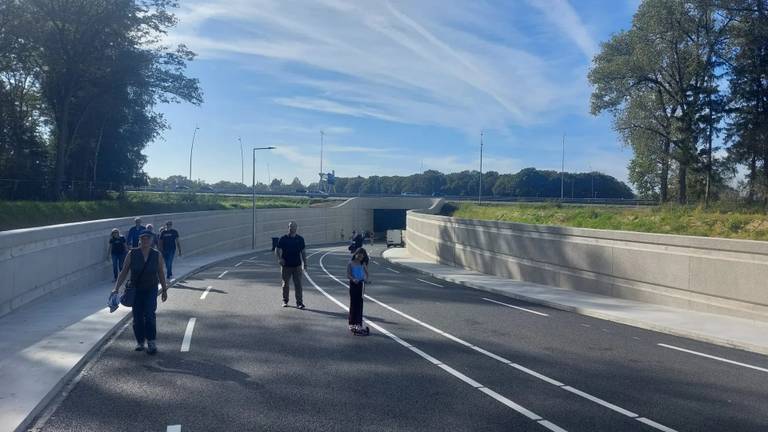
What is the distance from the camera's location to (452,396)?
7.58 m

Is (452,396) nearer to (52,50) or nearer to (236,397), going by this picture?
(236,397)

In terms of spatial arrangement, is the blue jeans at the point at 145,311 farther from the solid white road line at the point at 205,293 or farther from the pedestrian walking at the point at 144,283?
the solid white road line at the point at 205,293

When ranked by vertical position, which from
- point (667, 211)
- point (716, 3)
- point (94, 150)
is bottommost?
point (667, 211)

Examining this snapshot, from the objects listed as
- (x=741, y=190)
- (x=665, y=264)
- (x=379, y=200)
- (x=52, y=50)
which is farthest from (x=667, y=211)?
(x=379, y=200)

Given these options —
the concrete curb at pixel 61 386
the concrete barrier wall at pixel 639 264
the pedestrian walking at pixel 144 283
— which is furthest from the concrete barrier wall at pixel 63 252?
the concrete barrier wall at pixel 639 264

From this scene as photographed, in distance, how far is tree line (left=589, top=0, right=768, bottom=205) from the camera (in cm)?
3012

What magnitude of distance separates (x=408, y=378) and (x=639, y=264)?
11.6 metres

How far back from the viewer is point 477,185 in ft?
450

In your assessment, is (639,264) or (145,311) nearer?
(145,311)

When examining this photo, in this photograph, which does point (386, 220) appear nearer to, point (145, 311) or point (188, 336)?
point (188, 336)

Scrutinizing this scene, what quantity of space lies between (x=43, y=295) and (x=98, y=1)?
84.3 feet

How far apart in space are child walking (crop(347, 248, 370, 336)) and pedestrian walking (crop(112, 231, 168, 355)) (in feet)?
11.2

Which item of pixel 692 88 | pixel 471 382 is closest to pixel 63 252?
pixel 471 382

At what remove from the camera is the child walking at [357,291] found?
11.4 metres
